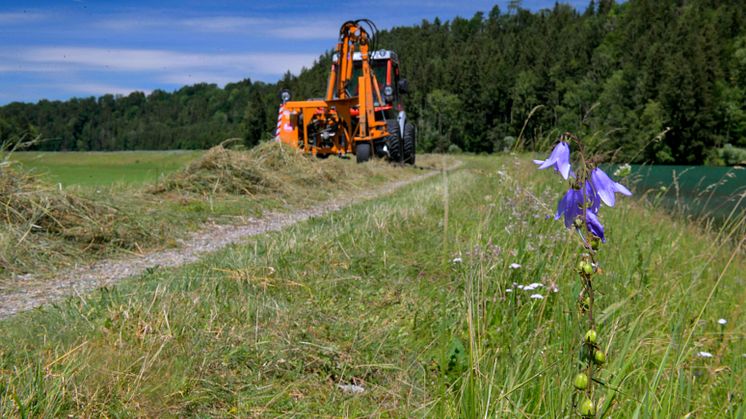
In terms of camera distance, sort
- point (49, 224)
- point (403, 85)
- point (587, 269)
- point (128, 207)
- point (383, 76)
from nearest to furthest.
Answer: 1. point (587, 269)
2. point (49, 224)
3. point (128, 207)
4. point (383, 76)
5. point (403, 85)

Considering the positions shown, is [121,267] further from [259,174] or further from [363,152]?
[363,152]

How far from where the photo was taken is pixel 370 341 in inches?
116

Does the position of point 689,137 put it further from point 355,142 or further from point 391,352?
point 391,352

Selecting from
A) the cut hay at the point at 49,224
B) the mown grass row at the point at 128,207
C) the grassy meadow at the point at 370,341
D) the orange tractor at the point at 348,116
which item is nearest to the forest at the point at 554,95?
the orange tractor at the point at 348,116

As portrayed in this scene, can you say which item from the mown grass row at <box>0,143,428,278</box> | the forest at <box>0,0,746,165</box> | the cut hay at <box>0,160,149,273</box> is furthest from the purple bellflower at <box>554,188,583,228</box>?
the forest at <box>0,0,746,165</box>

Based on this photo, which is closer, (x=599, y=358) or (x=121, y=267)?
(x=599, y=358)

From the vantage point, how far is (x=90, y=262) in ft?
16.5

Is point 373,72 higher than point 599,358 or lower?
higher

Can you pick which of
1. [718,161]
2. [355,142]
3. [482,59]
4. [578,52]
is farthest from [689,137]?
[355,142]

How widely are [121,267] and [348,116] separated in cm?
1346

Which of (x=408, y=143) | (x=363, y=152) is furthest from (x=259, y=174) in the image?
(x=408, y=143)

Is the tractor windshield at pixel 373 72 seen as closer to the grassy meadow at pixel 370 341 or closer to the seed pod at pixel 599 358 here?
the grassy meadow at pixel 370 341

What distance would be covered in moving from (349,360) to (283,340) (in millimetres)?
337

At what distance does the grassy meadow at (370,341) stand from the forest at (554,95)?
24.2 meters
